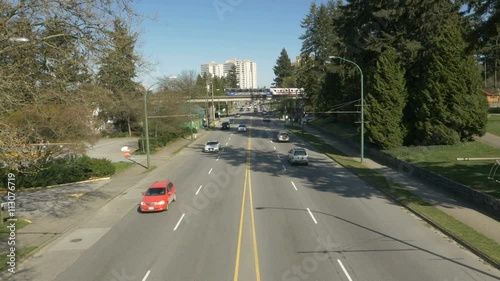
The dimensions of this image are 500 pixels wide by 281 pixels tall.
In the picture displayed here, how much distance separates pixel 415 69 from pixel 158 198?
1258 inches

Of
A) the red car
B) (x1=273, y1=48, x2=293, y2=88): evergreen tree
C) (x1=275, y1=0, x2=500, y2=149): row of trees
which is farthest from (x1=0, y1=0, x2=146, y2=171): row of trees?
(x1=273, y1=48, x2=293, y2=88): evergreen tree

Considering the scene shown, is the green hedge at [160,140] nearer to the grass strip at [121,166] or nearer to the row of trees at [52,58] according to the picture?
the grass strip at [121,166]

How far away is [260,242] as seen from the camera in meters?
14.8

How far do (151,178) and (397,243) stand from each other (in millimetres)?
20982

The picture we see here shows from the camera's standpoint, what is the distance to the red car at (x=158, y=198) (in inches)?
789

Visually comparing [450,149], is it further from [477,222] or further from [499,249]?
[499,249]

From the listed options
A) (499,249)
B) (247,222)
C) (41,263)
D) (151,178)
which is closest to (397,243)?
(499,249)

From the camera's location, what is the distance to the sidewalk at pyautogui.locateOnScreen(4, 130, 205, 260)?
16844 mm

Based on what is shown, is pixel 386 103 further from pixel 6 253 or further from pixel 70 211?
pixel 6 253

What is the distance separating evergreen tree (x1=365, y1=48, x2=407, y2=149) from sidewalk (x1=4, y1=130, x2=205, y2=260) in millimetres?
22094

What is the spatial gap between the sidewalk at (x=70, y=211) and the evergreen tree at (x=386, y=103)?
2209 centimetres

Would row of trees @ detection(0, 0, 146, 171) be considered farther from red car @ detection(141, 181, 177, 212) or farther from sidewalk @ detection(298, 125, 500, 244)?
sidewalk @ detection(298, 125, 500, 244)

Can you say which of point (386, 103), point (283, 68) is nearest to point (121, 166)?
point (386, 103)

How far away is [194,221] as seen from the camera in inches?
716
